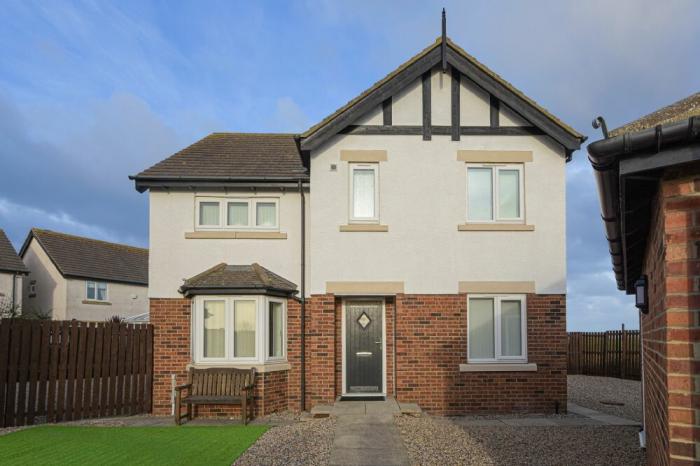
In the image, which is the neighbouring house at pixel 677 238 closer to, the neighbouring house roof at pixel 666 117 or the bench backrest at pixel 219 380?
the neighbouring house roof at pixel 666 117

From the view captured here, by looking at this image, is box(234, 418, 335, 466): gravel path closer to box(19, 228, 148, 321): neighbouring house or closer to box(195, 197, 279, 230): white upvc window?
box(195, 197, 279, 230): white upvc window

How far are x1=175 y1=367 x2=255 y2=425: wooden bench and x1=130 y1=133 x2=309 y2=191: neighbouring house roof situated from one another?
4.30 metres

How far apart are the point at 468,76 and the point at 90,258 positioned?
25222 millimetres

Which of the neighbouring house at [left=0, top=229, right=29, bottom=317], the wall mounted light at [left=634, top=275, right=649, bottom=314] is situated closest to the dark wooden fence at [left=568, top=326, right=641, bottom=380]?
the wall mounted light at [left=634, top=275, right=649, bottom=314]

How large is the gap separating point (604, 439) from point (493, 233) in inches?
184

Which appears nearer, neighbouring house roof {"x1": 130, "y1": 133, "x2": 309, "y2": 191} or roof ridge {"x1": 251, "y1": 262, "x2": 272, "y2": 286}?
roof ridge {"x1": 251, "y1": 262, "x2": 272, "y2": 286}

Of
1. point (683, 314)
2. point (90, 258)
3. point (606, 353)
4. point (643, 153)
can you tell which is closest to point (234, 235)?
point (643, 153)

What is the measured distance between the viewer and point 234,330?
13.6m

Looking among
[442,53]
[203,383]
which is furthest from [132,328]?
[442,53]

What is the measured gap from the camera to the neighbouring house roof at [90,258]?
99.7 feet

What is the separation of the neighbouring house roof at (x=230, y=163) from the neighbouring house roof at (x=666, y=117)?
405 inches

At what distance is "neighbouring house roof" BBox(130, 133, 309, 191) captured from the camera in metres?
14.1

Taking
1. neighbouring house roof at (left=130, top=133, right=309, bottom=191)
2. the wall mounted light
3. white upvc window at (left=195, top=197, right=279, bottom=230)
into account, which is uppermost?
neighbouring house roof at (left=130, top=133, right=309, bottom=191)

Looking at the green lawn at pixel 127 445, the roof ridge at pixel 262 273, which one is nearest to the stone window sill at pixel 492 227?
the roof ridge at pixel 262 273
